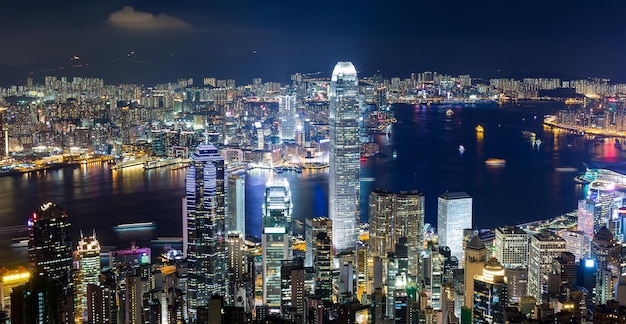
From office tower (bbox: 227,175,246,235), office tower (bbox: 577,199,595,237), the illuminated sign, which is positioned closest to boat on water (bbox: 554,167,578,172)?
office tower (bbox: 577,199,595,237)

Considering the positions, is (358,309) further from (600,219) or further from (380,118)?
(380,118)

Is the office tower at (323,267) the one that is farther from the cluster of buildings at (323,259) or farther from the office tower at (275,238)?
the office tower at (275,238)

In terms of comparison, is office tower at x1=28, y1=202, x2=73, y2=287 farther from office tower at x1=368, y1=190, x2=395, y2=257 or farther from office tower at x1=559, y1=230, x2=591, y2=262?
office tower at x1=559, y1=230, x2=591, y2=262

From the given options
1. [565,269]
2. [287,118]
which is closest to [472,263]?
[565,269]

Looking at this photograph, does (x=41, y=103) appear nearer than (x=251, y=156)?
Yes

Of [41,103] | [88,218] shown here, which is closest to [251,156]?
[41,103]

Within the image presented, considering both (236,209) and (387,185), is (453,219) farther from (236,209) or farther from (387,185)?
(236,209)

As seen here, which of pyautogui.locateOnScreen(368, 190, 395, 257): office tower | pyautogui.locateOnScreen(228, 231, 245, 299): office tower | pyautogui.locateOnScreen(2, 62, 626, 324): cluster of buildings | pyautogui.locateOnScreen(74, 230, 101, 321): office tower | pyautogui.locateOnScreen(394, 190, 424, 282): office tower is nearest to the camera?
pyautogui.locateOnScreen(2, 62, 626, 324): cluster of buildings
